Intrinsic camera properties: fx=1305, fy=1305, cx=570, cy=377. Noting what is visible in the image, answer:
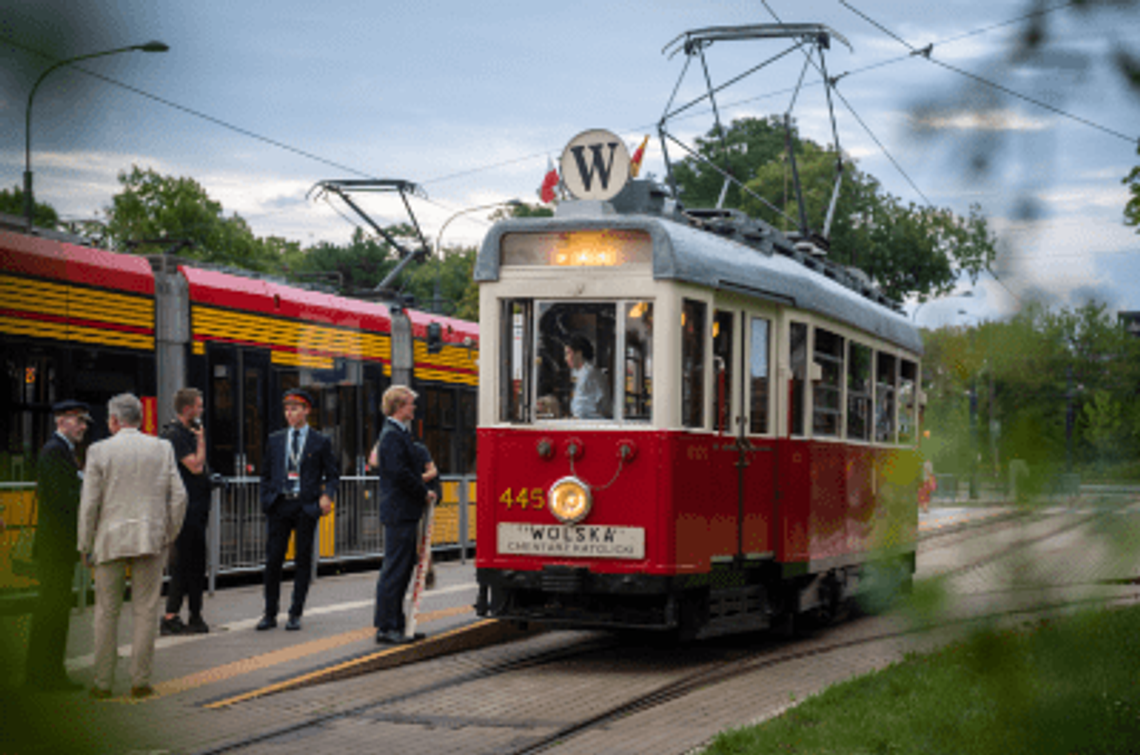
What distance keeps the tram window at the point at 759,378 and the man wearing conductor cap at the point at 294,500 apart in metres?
3.29

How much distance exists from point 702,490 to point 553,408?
1183 mm

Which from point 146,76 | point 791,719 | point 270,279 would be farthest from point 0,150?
point 270,279

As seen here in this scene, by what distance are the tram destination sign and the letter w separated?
252 cm

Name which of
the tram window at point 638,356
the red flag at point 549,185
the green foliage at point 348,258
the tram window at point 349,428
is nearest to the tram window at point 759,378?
the tram window at point 638,356

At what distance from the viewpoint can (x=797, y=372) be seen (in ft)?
34.3

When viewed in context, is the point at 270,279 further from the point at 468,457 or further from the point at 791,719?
the point at 791,719

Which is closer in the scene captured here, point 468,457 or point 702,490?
point 702,490

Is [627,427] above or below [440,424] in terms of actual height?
below

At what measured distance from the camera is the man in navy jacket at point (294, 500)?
399 inches

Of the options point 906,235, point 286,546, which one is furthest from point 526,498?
point 906,235

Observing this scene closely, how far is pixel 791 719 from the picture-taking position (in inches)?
263

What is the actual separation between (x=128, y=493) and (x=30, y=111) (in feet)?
22.9

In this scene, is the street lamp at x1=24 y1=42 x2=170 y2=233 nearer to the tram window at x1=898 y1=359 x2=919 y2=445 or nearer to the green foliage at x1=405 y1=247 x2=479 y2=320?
the tram window at x1=898 y1=359 x2=919 y2=445

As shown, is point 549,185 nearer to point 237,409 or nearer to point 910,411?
point 237,409
